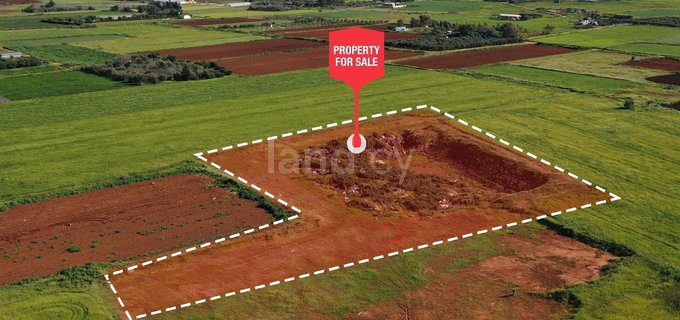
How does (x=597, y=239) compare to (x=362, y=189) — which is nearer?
(x=597, y=239)

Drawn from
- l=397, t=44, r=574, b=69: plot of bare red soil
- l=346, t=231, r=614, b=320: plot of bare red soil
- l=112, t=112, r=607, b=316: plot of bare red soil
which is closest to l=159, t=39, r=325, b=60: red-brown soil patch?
l=397, t=44, r=574, b=69: plot of bare red soil

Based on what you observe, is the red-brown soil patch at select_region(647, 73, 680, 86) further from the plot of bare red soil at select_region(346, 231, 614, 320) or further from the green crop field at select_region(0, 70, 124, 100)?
the green crop field at select_region(0, 70, 124, 100)

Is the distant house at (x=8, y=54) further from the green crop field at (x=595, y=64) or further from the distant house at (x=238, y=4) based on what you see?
the distant house at (x=238, y=4)

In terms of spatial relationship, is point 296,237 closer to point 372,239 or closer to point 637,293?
point 372,239

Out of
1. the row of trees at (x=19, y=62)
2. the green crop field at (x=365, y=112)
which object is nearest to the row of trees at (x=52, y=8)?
the row of trees at (x=19, y=62)

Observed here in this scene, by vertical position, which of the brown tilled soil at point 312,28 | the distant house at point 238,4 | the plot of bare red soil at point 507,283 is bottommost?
the plot of bare red soil at point 507,283

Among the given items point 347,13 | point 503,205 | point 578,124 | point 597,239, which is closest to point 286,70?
point 578,124
